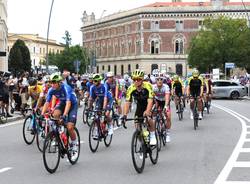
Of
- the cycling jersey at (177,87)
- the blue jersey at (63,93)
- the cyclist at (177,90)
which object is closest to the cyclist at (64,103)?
the blue jersey at (63,93)

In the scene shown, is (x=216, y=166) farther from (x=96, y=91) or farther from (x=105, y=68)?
(x=105, y=68)

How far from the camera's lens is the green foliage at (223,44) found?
84.9 metres

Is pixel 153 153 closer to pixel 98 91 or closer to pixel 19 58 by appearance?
pixel 98 91

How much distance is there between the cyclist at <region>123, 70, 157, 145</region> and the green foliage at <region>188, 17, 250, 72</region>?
242 ft

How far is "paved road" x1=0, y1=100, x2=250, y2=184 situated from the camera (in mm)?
10148

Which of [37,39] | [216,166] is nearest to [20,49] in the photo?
[37,39]

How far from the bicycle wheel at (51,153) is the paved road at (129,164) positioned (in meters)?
0.14

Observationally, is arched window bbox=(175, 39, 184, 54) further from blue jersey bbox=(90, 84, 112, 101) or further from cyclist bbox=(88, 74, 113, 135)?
blue jersey bbox=(90, 84, 112, 101)

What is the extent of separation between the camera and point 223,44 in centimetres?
8550

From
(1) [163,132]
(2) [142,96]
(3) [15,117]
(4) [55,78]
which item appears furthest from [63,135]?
(3) [15,117]

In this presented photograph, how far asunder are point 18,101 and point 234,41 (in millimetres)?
60329

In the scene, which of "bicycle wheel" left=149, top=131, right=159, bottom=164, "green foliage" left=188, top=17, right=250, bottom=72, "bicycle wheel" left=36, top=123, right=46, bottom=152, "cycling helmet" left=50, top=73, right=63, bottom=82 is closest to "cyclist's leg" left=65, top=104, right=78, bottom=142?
"cycling helmet" left=50, top=73, right=63, bottom=82

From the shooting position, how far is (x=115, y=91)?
67.7 ft

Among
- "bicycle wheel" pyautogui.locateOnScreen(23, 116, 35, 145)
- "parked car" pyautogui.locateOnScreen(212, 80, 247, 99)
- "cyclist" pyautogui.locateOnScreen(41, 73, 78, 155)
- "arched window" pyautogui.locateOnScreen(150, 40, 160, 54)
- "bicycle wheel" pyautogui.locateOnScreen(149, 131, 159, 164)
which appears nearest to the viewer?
"bicycle wheel" pyautogui.locateOnScreen(149, 131, 159, 164)
